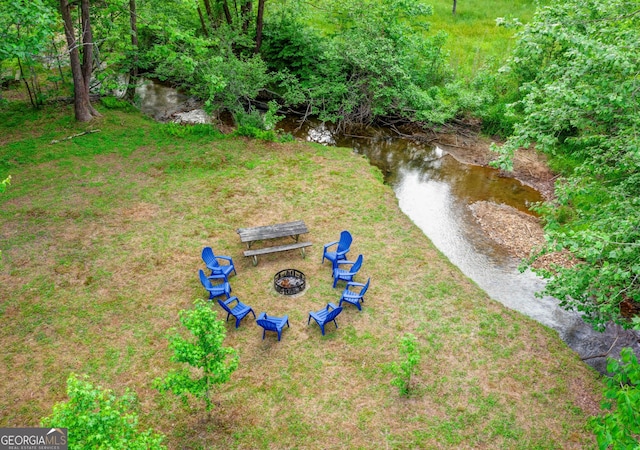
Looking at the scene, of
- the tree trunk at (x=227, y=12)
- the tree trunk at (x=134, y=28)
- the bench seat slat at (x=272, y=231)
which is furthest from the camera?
the tree trunk at (x=227, y=12)

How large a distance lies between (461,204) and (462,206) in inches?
5.9

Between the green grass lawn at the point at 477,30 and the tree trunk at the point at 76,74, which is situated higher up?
the green grass lawn at the point at 477,30

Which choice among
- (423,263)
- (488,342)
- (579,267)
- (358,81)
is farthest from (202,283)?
(358,81)

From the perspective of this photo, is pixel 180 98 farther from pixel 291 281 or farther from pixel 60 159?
pixel 291 281

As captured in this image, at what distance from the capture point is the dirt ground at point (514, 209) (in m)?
13.8

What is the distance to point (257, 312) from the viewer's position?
10148 millimetres

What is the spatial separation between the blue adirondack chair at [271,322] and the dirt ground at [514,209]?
6.91 m

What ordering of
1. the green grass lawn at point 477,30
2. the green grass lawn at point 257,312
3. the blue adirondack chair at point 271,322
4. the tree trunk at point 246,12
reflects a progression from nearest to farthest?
the green grass lawn at point 257,312, the blue adirondack chair at point 271,322, the tree trunk at point 246,12, the green grass lawn at point 477,30

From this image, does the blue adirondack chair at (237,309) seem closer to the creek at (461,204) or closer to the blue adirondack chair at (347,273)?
the blue adirondack chair at (347,273)

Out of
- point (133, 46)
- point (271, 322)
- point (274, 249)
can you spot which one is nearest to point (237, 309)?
point (271, 322)

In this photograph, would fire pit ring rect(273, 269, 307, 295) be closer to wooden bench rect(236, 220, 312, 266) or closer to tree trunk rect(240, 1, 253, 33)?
wooden bench rect(236, 220, 312, 266)

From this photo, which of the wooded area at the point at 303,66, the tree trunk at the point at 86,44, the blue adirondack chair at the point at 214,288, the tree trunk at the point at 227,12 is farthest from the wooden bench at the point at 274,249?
the tree trunk at the point at 227,12

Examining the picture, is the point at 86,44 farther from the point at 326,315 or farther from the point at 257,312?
the point at 326,315

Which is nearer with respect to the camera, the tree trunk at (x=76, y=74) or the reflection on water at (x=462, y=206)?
the reflection on water at (x=462, y=206)
